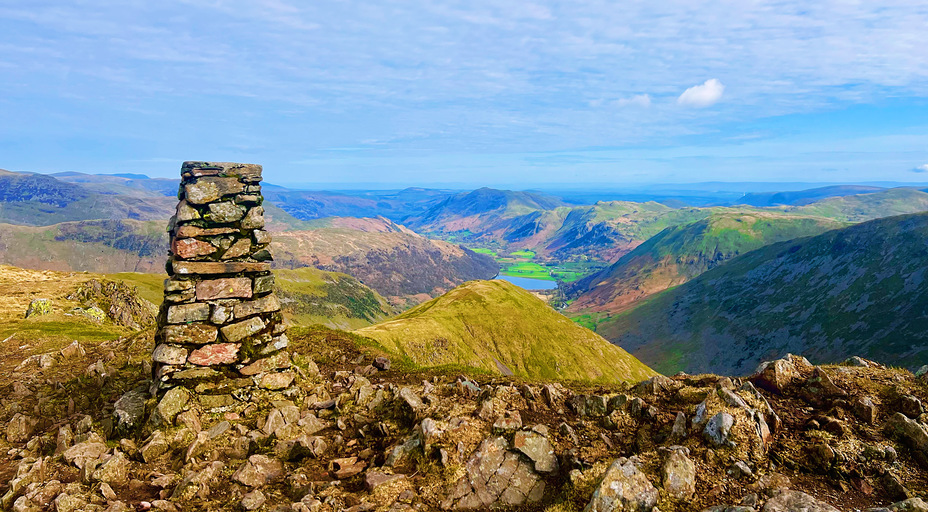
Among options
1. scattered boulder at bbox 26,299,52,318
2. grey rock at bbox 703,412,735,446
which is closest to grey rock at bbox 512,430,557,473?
grey rock at bbox 703,412,735,446

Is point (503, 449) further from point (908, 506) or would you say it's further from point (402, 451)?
point (908, 506)

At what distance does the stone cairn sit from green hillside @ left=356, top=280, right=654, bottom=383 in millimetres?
88387

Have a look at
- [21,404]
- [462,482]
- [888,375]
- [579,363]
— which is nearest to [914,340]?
[579,363]

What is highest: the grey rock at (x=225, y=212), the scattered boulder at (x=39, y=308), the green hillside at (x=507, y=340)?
the grey rock at (x=225, y=212)

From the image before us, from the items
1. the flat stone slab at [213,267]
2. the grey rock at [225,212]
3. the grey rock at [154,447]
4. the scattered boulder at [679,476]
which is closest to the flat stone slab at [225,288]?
the flat stone slab at [213,267]

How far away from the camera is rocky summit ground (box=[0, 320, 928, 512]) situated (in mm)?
11070

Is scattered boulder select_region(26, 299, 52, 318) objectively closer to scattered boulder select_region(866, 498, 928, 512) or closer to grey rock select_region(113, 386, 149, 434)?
grey rock select_region(113, 386, 149, 434)

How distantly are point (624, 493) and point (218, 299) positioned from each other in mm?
17962

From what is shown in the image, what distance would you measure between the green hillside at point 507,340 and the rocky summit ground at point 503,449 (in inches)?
3581

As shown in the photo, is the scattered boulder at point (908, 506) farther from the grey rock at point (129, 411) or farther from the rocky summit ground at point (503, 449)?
the grey rock at point (129, 411)

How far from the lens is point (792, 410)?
13648 millimetres

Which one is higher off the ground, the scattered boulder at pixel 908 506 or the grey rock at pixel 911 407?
the grey rock at pixel 911 407

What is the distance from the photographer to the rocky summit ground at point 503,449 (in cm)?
1107

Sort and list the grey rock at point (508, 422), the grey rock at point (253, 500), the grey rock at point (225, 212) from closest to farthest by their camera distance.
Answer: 1. the grey rock at point (253, 500)
2. the grey rock at point (508, 422)
3. the grey rock at point (225, 212)
